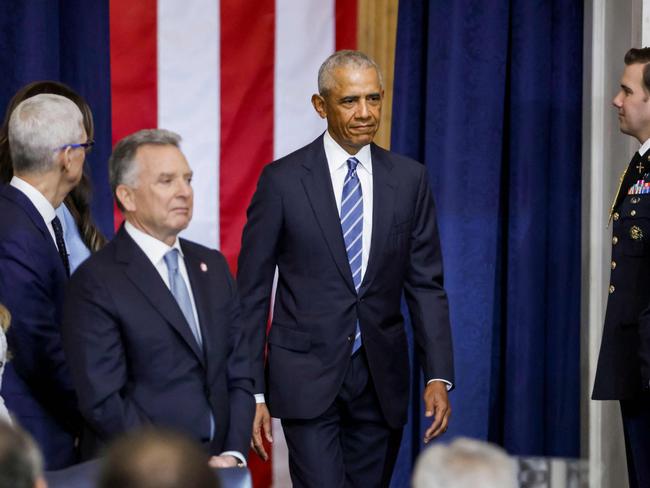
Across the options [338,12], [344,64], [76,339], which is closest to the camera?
[76,339]

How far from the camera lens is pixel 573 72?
15.9ft

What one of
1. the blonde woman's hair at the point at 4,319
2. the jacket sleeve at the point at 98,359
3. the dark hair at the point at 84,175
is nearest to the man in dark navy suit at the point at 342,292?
the dark hair at the point at 84,175

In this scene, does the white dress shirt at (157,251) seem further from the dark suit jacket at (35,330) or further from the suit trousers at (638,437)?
the suit trousers at (638,437)

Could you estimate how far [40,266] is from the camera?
3193mm

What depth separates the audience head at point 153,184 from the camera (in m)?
3.00

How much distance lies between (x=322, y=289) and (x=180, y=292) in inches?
29.6

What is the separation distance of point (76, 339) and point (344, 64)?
1.27 meters

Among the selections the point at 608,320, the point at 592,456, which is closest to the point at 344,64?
the point at 608,320

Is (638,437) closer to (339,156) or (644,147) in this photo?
(644,147)

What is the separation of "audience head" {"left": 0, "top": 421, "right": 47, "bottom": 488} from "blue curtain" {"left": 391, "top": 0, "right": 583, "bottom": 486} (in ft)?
10.6

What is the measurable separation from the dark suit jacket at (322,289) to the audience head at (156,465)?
205 centimetres

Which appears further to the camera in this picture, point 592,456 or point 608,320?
point 592,456

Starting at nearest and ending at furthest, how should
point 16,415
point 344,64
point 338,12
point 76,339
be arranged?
point 76,339, point 16,415, point 344,64, point 338,12

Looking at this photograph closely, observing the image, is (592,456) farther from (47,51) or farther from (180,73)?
(47,51)
